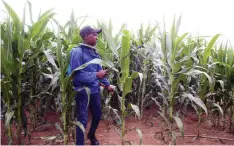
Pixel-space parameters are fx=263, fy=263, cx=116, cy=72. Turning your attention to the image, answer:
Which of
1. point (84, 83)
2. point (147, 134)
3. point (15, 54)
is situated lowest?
point (147, 134)

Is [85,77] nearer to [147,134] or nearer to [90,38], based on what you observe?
[90,38]

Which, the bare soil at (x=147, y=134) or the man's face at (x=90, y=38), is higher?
the man's face at (x=90, y=38)

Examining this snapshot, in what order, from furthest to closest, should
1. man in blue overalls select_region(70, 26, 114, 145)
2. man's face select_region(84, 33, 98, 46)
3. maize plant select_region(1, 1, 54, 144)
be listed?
1. man's face select_region(84, 33, 98, 46)
2. man in blue overalls select_region(70, 26, 114, 145)
3. maize plant select_region(1, 1, 54, 144)

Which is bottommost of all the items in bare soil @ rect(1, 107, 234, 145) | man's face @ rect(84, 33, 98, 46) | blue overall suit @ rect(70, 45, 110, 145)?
bare soil @ rect(1, 107, 234, 145)

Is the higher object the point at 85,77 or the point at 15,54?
the point at 15,54

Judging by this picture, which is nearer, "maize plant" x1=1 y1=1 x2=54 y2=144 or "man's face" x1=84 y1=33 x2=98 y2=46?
"maize plant" x1=1 y1=1 x2=54 y2=144

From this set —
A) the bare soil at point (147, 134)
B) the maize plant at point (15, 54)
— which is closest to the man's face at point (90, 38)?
the maize plant at point (15, 54)

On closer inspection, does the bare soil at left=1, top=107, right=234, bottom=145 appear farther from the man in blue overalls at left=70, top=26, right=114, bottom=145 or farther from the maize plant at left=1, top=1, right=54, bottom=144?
the maize plant at left=1, top=1, right=54, bottom=144

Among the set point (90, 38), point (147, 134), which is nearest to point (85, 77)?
point (90, 38)

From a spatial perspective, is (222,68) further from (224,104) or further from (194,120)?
(194,120)

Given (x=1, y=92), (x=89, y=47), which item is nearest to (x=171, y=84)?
(x=89, y=47)

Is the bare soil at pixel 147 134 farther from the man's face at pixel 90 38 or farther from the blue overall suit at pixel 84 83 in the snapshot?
the man's face at pixel 90 38

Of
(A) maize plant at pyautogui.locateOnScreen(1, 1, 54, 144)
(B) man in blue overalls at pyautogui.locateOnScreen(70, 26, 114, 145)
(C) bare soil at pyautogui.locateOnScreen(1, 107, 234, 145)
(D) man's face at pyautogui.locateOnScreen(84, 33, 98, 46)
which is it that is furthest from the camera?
(C) bare soil at pyautogui.locateOnScreen(1, 107, 234, 145)

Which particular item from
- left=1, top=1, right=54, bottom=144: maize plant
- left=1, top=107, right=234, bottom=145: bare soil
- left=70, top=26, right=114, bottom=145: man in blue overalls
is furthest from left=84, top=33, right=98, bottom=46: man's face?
left=1, top=107, right=234, bottom=145: bare soil
